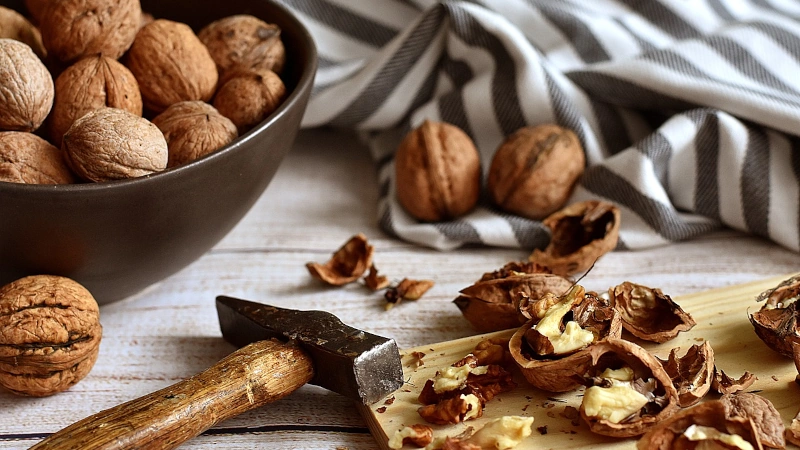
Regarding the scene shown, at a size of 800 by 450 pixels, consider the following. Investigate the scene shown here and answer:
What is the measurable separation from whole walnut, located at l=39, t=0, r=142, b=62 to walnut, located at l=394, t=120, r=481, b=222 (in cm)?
62

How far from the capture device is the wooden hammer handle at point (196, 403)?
1022 mm

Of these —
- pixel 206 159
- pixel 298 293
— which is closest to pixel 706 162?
pixel 298 293

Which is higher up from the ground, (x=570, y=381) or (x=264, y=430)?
(x=570, y=381)

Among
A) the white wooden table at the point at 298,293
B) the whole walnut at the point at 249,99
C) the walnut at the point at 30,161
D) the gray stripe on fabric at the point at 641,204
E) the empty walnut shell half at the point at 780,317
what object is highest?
the whole walnut at the point at 249,99

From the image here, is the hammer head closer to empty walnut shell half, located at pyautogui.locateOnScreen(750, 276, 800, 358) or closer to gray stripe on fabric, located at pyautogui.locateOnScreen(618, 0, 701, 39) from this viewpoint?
empty walnut shell half, located at pyautogui.locateOnScreen(750, 276, 800, 358)

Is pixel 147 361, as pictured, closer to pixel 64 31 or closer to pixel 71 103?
pixel 71 103

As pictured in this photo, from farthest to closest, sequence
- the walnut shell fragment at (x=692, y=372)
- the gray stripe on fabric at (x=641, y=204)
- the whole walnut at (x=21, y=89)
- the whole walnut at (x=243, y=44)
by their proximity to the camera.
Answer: the gray stripe on fabric at (x=641, y=204) → the whole walnut at (x=243, y=44) → the whole walnut at (x=21, y=89) → the walnut shell fragment at (x=692, y=372)

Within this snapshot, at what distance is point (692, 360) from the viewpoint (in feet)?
3.92

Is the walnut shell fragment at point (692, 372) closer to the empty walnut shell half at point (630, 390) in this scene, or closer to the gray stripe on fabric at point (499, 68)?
the empty walnut shell half at point (630, 390)

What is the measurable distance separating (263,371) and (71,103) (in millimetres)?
551

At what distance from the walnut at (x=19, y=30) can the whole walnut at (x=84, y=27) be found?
85 millimetres

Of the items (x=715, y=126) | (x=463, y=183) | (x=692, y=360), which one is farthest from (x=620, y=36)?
(x=692, y=360)

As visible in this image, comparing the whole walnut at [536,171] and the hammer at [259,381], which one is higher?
the whole walnut at [536,171]

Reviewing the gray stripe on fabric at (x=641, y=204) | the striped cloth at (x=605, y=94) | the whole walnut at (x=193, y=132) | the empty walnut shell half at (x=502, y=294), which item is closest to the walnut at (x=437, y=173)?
the striped cloth at (x=605, y=94)
